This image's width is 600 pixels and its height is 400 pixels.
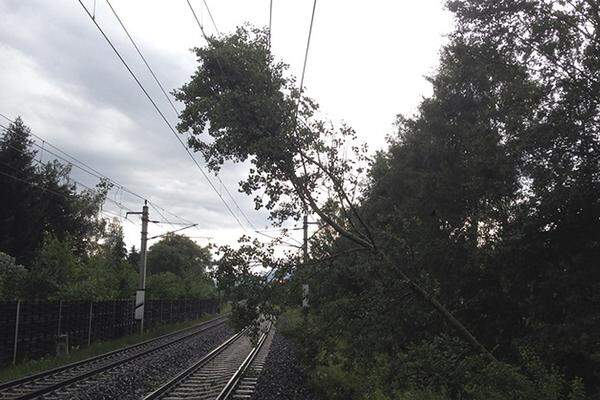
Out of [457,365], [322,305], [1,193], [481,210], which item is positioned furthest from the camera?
[1,193]

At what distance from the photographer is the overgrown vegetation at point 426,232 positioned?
11.4 meters

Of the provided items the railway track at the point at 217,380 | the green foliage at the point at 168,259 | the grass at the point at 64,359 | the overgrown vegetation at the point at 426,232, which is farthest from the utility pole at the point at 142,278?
the green foliage at the point at 168,259

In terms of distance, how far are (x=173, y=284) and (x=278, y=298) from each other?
35306 millimetres

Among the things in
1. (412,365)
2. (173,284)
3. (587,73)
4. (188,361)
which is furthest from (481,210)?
(173,284)

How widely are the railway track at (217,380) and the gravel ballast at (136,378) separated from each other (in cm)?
49

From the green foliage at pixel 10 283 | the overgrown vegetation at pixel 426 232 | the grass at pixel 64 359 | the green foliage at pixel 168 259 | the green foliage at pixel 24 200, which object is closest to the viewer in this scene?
the overgrown vegetation at pixel 426 232

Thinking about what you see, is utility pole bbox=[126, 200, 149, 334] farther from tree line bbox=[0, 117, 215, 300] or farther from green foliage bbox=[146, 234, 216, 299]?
green foliage bbox=[146, 234, 216, 299]

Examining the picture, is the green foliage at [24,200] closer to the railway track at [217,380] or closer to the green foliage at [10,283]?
the green foliage at [10,283]

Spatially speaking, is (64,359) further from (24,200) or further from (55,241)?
(24,200)

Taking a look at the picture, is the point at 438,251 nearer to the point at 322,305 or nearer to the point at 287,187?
the point at 322,305

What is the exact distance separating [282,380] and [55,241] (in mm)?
14651

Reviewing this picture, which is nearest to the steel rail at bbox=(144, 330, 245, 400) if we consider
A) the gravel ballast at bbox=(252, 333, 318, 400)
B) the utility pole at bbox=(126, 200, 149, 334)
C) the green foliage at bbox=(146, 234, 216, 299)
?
the gravel ballast at bbox=(252, 333, 318, 400)

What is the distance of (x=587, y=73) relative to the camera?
13023mm

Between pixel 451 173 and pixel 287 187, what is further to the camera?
pixel 451 173
